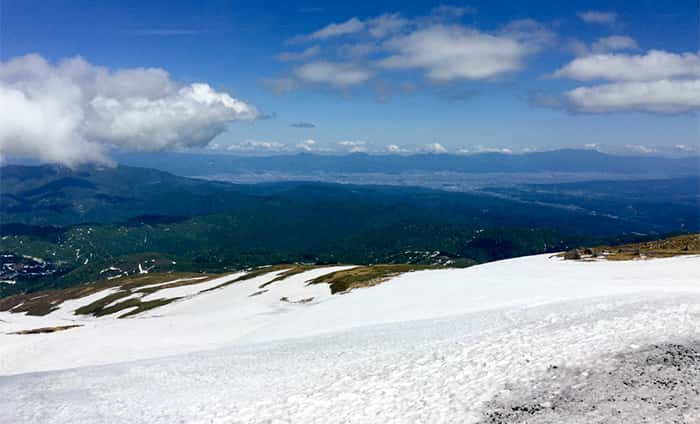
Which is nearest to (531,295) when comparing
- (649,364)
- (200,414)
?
(649,364)

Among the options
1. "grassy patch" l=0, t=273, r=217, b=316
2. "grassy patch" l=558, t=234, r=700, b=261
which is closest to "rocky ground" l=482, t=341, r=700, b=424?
"grassy patch" l=558, t=234, r=700, b=261

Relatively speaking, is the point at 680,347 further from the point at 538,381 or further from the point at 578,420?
the point at 578,420

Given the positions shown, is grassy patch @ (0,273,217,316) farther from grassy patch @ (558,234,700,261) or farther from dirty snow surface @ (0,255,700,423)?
grassy patch @ (558,234,700,261)

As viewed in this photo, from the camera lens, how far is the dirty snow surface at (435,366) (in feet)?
54.9

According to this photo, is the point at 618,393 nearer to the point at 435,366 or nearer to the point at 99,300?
the point at 435,366

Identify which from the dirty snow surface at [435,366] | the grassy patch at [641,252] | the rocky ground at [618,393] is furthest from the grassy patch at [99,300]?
the rocky ground at [618,393]

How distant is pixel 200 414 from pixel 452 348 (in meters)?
12.7

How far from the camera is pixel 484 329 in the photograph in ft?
91.4

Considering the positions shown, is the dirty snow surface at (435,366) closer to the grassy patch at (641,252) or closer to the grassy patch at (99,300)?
the grassy patch at (641,252)

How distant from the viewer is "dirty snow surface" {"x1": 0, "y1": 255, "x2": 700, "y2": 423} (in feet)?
54.9

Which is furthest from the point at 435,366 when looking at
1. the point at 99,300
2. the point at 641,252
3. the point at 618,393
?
the point at 99,300

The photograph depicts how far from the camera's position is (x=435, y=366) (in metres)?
21.6

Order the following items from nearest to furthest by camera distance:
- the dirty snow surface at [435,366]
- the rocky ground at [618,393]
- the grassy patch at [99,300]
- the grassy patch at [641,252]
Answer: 1. the rocky ground at [618,393]
2. the dirty snow surface at [435,366]
3. the grassy patch at [641,252]
4. the grassy patch at [99,300]

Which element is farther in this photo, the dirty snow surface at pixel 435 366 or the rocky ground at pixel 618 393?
the dirty snow surface at pixel 435 366
